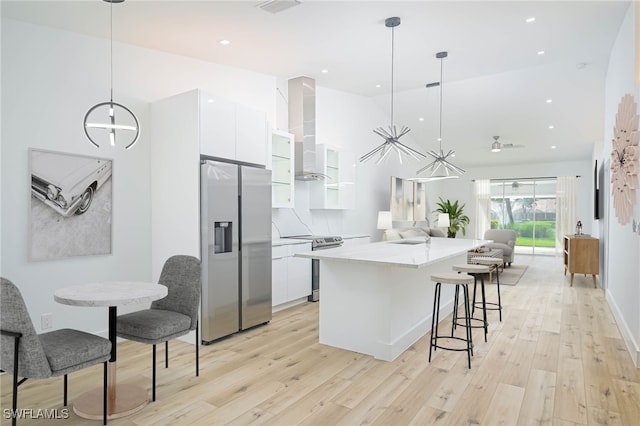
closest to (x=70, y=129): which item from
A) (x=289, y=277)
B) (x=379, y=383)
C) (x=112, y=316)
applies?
(x=112, y=316)

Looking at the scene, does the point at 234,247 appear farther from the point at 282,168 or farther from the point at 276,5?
the point at 276,5

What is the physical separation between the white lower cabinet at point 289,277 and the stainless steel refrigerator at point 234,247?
0.37 meters

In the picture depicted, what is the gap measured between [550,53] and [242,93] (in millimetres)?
3629

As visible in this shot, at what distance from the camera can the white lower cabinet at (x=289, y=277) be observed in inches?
184

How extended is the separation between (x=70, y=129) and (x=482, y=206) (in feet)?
35.0

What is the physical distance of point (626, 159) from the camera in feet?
11.9

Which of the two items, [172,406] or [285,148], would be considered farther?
[285,148]

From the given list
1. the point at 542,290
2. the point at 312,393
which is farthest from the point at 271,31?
the point at 542,290

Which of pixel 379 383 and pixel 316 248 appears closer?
pixel 379 383

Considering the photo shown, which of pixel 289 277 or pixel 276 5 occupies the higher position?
pixel 276 5

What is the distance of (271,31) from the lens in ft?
12.5

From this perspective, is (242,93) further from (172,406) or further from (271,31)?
(172,406)

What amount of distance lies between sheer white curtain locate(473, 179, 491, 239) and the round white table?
10610 mm

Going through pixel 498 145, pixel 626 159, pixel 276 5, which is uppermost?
pixel 276 5
